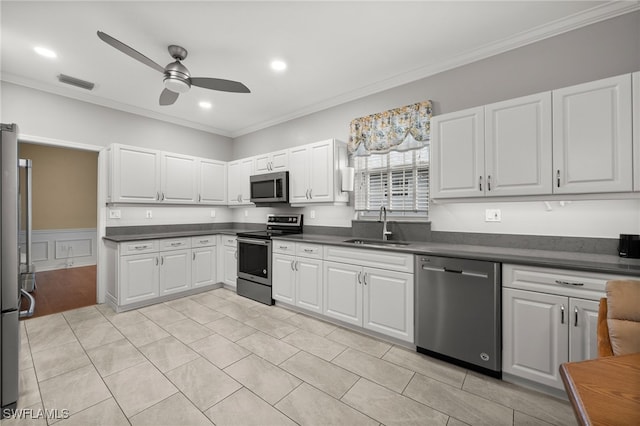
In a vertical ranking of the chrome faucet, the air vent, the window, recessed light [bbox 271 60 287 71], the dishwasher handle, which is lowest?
the dishwasher handle

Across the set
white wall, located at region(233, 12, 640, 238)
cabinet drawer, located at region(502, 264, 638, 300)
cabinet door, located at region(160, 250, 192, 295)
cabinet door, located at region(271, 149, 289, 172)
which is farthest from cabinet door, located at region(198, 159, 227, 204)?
cabinet drawer, located at region(502, 264, 638, 300)

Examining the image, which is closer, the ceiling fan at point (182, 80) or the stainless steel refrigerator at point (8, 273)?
the stainless steel refrigerator at point (8, 273)

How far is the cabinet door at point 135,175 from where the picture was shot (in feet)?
11.8

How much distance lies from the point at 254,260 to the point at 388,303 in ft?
6.63

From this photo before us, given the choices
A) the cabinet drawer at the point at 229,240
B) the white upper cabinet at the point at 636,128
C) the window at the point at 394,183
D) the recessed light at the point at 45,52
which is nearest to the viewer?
the white upper cabinet at the point at 636,128

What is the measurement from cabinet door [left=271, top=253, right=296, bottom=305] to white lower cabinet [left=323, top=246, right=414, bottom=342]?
52 cm

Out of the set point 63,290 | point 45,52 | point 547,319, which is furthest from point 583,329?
point 63,290

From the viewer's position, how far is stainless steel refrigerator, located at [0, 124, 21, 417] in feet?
5.61

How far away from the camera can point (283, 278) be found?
346 centimetres

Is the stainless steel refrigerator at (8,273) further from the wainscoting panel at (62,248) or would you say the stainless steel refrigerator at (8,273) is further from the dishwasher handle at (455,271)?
the wainscoting panel at (62,248)

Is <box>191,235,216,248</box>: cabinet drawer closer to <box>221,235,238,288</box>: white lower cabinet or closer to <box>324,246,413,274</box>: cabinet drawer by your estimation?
<box>221,235,238,288</box>: white lower cabinet

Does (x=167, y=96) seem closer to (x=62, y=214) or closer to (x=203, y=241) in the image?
(x=203, y=241)

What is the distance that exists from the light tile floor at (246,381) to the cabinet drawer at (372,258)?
0.75 metres

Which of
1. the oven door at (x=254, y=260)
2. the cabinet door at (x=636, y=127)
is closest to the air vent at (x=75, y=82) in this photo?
the oven door at (x=254, y=260)
